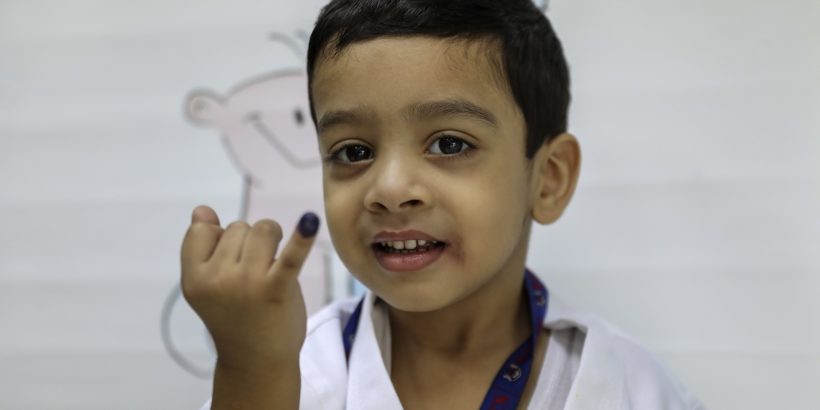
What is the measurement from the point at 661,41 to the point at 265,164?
2.12 feet

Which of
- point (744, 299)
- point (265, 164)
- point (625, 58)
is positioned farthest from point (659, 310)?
point (265, 164)

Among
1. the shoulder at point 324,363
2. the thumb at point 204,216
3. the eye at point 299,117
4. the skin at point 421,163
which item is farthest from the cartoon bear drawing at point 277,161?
the thumb at point 204,216

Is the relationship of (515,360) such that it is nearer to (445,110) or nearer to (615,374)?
(615,374)

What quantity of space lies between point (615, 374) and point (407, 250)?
0.29m

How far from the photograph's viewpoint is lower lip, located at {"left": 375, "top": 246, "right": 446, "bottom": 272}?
74 cm

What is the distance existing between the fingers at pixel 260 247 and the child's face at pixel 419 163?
15 centimetres

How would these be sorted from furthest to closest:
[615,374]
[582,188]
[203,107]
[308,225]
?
[203,107] → [582,188] → [615,374] → [308,225]

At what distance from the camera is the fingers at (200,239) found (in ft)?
1.95

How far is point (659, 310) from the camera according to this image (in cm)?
107

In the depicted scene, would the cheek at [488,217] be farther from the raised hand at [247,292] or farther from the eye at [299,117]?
the eye at [299,117]

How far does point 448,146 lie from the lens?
0.75 metres

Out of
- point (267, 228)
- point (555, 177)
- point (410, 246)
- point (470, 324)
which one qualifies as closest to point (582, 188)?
point (555, 177)

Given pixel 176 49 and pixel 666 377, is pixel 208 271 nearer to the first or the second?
pixel 666 377

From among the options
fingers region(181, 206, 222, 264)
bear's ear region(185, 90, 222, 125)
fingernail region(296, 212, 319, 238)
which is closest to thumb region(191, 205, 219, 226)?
fingers region(181, 206, 222, 264)
